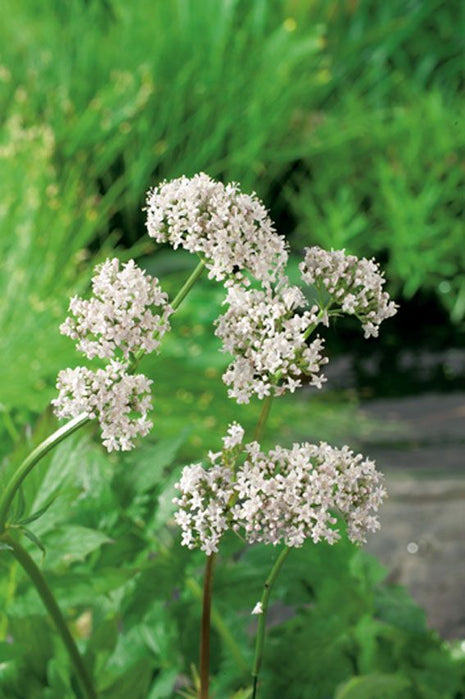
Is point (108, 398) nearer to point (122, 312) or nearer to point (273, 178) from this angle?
point (122, 312)

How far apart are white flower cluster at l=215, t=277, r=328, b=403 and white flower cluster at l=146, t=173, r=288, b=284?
0.02 meters

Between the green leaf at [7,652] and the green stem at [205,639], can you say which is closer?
→ the green stem at [205,639]

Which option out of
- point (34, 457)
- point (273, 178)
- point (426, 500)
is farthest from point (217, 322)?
point (273, 178)

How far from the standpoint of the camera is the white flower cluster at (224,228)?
2.01 feet

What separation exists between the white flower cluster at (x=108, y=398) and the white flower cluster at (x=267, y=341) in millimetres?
54

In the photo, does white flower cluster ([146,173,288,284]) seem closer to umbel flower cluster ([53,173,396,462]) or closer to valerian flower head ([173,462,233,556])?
umbel flower cluster ([53,173,396,462])

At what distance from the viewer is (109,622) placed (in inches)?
Result: 40.9

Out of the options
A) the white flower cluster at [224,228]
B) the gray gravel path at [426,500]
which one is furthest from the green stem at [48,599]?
the gray gravel path at [426,500]

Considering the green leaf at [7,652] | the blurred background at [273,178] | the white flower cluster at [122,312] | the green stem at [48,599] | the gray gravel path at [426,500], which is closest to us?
the white flower cluster at [122,312]

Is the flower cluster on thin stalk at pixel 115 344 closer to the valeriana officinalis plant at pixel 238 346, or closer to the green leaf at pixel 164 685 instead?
the valeriana officinalis plant at pixel 238 346

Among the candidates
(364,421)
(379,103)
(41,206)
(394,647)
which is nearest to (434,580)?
(394,647)

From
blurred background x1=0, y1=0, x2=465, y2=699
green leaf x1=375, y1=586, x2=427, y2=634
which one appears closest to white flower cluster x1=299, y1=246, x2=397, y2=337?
green leaf x1=375, y1=586, x2=427, y2=634

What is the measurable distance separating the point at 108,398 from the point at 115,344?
1.2 inches

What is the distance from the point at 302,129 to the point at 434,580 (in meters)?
2.14
